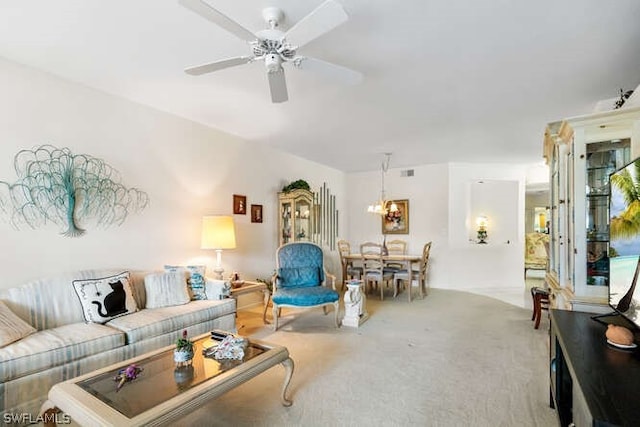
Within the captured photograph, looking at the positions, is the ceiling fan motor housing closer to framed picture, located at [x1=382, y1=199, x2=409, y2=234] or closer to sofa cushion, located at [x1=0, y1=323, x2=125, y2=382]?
sofa cushion, located at [x1=0, y1=323, x2=125, y2=382]

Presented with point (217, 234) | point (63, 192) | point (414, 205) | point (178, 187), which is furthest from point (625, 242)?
point (414, 205)

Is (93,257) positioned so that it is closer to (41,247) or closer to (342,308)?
(41,247)

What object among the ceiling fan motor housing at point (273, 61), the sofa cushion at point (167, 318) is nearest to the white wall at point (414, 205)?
the sofa cushion at point (167, 318)

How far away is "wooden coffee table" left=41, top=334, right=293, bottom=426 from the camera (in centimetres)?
150

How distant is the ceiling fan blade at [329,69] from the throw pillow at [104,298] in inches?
98.1

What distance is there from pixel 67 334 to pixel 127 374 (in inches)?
34.4

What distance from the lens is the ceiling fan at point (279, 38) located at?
1557 mm

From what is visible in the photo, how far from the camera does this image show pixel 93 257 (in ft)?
10.2

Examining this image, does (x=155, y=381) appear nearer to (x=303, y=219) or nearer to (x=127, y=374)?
(x=127, y=374)

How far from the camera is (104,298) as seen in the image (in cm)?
281

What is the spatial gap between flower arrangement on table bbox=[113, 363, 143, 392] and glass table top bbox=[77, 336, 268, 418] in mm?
19

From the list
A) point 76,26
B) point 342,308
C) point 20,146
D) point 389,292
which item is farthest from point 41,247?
point 389,292

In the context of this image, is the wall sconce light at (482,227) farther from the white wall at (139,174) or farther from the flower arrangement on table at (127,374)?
the flower arrangement on table at (127,374)

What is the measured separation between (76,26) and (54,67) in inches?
35.3
